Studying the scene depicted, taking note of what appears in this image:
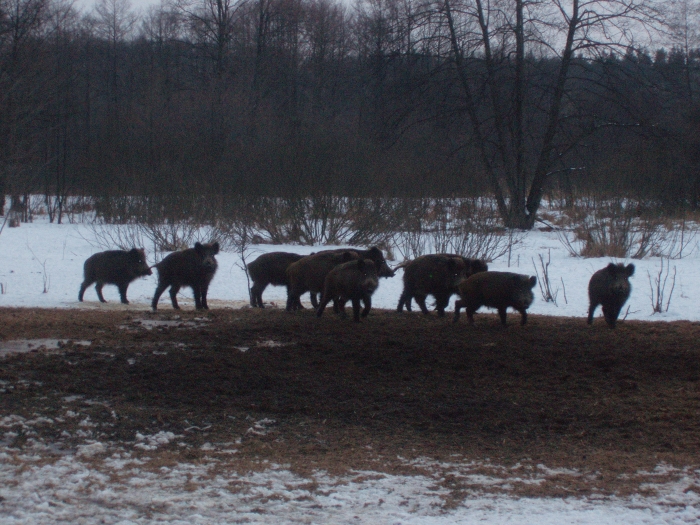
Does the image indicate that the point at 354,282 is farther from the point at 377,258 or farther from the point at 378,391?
the point at 378,391

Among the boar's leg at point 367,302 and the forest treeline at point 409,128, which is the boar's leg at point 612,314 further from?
the forest treeline at point 409,128

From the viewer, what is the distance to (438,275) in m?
10.7

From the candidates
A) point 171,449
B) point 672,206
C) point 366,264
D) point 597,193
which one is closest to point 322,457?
point 171,449

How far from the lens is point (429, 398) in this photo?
21.0 ft

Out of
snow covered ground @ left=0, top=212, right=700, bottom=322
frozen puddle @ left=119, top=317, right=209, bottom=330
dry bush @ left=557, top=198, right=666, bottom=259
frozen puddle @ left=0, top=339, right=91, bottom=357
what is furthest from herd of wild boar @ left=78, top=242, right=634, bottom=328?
dry bush @ left=557, top=198, right=666, bottom=259

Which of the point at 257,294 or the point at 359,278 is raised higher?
the point at 359,278

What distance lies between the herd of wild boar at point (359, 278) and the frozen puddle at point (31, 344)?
10.7 feet

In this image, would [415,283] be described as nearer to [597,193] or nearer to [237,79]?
[597,193]

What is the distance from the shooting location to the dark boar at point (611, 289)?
9578mm

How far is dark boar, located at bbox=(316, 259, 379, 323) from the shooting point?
956cm

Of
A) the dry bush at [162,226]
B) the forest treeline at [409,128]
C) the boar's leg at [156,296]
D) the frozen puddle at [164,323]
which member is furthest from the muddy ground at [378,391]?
the dry bush at [162,226]

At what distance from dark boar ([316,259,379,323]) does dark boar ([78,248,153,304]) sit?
4211 mm

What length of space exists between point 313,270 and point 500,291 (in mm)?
2581

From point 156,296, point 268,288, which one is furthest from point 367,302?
point 268,288
